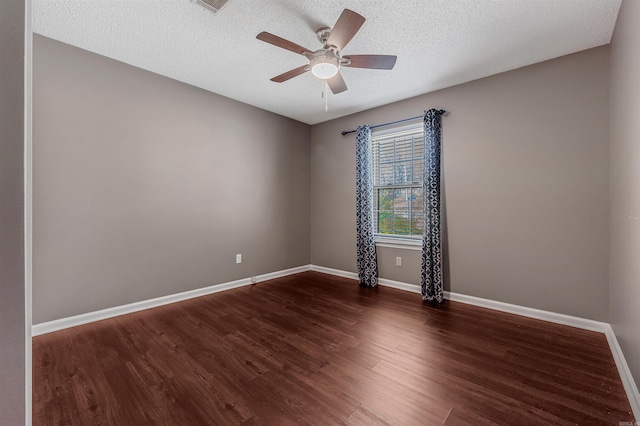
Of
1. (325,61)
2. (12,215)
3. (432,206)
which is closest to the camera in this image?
(12,215)

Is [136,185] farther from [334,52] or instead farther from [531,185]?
[531,185]

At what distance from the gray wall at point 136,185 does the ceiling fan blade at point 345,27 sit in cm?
221

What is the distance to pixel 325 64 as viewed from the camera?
2.14m

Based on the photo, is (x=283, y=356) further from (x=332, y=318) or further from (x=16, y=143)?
(x=16, y=143)

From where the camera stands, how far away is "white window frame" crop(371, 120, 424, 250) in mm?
3678

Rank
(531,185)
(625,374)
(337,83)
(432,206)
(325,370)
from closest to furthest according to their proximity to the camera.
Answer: (625,374) → (325,370) → (337,83) → (531,185) → (432,206)

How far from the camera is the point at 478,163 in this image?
3.15m

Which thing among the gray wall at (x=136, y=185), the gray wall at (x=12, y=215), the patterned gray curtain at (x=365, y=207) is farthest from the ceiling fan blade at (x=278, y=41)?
the patterned gray curtain at (x=365, y=207)

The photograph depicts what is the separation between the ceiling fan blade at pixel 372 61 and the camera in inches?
84.7

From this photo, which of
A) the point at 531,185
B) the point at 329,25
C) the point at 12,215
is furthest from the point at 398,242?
the point at 12,215

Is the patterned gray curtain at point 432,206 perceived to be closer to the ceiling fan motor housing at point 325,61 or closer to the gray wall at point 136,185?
the ceiling fan motor housing at point 325,61

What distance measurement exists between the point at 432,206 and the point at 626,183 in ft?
5.43

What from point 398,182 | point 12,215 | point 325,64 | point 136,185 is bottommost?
point 12,215

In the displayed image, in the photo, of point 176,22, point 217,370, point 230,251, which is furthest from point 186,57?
point 217,370
